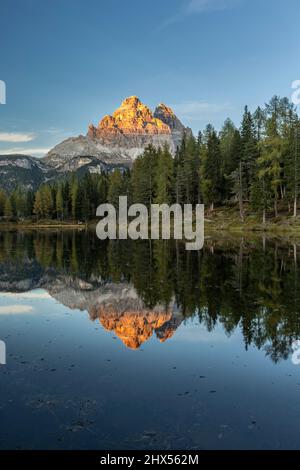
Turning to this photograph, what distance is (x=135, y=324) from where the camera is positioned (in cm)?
1675

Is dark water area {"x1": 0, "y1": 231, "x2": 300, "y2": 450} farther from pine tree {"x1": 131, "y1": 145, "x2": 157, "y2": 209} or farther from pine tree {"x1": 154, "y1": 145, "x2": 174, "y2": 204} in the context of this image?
pine tree {"x1": 131, "y1": 145, "x2": 157, "y2": 209}

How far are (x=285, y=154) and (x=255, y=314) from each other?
203 feet

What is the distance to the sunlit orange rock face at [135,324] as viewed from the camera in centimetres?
1510

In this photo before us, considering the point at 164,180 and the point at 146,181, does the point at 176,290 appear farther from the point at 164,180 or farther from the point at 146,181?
the point at 146,181

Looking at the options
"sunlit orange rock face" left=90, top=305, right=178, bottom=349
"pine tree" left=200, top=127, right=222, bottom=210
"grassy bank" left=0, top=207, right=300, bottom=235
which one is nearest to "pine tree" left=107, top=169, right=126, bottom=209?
"pine tree" left=200, top=127, right=222, bottom=210

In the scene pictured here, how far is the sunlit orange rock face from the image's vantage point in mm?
15102

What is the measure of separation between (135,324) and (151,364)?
434 cm

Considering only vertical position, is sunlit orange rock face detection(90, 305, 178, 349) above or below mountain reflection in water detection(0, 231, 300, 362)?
below

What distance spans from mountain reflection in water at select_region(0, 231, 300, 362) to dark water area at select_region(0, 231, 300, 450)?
0.09 metres

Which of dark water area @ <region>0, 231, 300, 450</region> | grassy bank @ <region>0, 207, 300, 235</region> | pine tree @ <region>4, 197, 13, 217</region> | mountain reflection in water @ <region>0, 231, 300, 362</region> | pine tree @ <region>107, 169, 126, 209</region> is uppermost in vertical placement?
pine tree @ <region>107, 169, 126, 209</region>

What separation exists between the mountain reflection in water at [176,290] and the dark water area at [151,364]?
9 cm

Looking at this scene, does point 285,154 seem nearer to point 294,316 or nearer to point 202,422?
point 294,316

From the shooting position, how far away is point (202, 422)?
28.6 ft

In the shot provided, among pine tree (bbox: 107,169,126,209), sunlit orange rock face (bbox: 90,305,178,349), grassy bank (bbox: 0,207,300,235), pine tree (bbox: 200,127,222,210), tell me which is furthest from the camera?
pine tree (bbox: 107,169,126,209)
